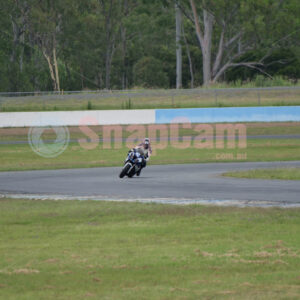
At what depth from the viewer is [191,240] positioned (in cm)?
1017

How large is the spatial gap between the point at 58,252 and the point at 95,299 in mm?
2601

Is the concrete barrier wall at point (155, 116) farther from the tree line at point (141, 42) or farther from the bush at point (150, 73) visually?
the bush at point (150, 73)

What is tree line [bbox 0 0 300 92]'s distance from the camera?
→ 57938mm

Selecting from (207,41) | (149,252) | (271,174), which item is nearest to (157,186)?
(271,174)

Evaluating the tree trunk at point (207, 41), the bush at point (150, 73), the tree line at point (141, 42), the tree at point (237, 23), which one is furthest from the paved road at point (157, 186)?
the bush at point (150, 73)

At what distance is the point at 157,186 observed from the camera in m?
18.0

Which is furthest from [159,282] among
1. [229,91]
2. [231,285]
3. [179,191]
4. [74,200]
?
[229,91]

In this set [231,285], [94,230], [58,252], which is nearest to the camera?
[231,285]

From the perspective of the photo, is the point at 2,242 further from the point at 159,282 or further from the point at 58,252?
the point at 159,282

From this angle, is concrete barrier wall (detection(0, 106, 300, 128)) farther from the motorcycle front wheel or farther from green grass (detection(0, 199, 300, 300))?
green grass (detection(0, 199, 300, 300))

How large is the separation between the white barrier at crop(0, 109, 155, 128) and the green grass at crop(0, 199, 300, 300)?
86.8 ft

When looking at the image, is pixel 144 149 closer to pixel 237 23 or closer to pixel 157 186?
pixel 157 186

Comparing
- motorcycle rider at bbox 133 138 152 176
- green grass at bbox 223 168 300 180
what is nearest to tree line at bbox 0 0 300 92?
green grass at bbox 223 168 300 180

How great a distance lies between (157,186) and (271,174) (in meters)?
4.38
